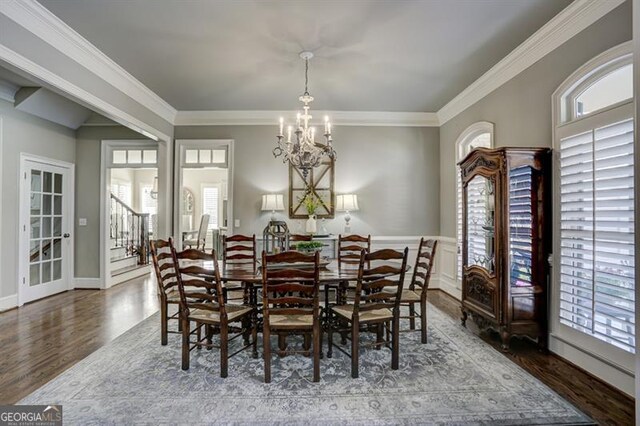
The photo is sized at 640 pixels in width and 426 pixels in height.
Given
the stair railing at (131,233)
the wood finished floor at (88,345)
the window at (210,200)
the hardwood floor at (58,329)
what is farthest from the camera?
the window at (210,200)

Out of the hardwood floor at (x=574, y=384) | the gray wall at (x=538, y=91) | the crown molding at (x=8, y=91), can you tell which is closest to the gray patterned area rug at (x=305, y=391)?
the hardwood floor at (x=574, y=384)

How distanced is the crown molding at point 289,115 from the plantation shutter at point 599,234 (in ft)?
9.59

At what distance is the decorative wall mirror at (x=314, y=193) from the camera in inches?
217

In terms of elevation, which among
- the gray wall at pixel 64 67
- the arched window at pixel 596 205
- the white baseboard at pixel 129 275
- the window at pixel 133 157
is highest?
the gray wall at pixel 64 67

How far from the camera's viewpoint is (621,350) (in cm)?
232

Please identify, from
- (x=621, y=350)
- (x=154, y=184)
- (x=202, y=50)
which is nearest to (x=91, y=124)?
(x=202, y=50)

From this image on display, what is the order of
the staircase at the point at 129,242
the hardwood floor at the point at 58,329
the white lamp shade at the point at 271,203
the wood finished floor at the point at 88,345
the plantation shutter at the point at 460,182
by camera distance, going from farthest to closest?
the staircase at the point at 129,242 < the white lamp shade at the point at 271,203 < the plantation shutter at the point at 460,182 < the hardwood floor at the point at 58,329 < the wood finished floor at the point at 88,345

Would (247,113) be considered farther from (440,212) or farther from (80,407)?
(80,407)

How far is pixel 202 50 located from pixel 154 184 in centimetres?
759

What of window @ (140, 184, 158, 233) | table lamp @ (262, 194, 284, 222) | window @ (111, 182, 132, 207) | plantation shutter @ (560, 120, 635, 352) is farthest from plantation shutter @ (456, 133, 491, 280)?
window @ (111, 182, 132, 207)

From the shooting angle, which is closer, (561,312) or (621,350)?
(621,350)

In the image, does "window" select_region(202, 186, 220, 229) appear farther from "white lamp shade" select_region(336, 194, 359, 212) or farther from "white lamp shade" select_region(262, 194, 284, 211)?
"white lamp shade" select_region(336, 194, 359, 212)

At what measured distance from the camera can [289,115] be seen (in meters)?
5.39

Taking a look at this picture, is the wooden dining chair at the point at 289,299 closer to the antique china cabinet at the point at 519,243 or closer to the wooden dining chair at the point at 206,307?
the wooden dining chair at the point at 206,307
